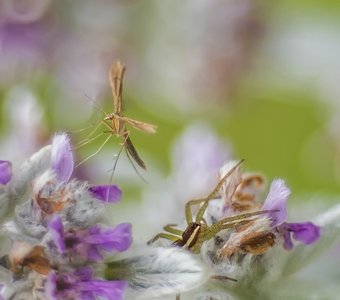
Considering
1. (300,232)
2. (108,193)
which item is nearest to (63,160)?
(108,193)

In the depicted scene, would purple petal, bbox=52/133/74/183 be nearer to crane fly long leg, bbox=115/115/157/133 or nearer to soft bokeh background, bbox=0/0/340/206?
crane fly long leg, bbox=115/115/157/133

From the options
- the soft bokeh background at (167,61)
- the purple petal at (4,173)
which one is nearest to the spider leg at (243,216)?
the purple petal at (4,173)

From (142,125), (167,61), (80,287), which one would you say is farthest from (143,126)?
(167,61)

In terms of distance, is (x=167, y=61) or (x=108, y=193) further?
(x=167, y=61)

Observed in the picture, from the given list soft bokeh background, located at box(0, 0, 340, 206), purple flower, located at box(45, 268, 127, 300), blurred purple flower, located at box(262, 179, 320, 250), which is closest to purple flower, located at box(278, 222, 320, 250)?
blurred purple flower, located at box(262, 179, 320, 250)

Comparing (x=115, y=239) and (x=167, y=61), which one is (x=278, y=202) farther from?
(x=167, y=61)

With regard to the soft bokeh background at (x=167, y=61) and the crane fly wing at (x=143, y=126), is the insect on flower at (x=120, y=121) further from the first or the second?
the soft bokeh background at (x=167, y=61)
